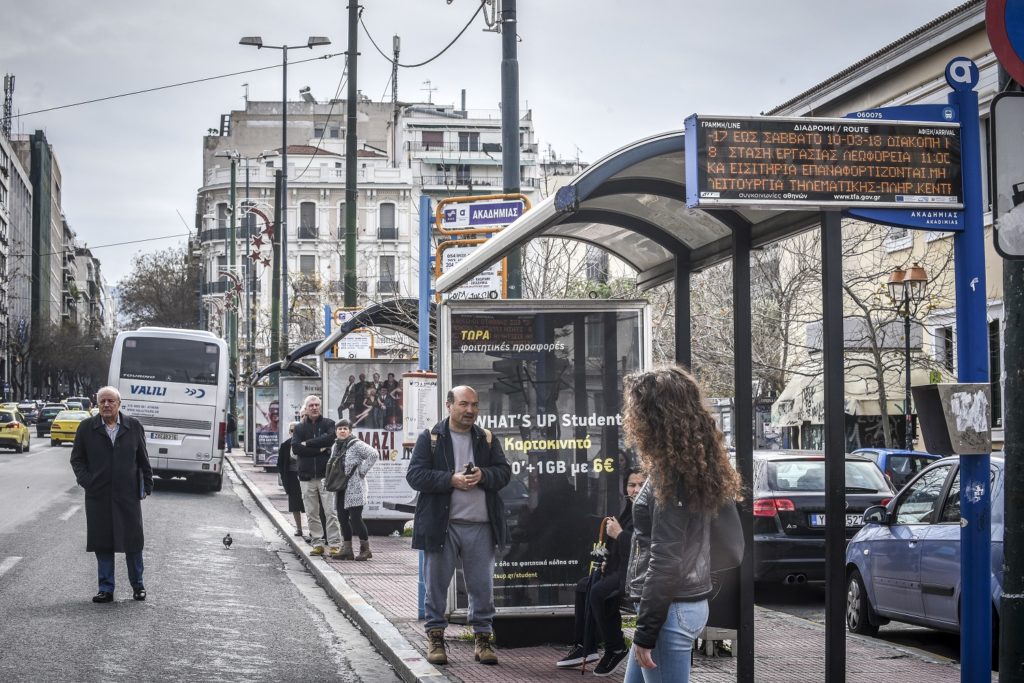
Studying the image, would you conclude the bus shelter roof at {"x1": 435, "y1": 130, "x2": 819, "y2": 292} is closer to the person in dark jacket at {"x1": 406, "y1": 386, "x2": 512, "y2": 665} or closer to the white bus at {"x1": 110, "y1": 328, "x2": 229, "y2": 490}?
the person in dark jacket at {"x1": 406, "y1": 386, "x2": 512, "y2": 665}

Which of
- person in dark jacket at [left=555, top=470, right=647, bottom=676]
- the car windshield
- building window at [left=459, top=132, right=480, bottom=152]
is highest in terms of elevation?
building window at [left=459, top=132, right=480, bottom=152]

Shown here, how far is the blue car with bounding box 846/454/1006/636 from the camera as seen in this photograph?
9.51 m

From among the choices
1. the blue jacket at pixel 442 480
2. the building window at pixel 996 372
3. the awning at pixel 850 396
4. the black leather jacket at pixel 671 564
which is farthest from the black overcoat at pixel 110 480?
the awning at pixel 850 396

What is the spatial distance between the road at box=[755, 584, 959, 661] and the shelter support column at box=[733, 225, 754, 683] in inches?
143

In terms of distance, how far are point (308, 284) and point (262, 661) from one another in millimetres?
48328

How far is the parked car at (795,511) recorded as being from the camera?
43.6 feet

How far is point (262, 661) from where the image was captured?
370 inches

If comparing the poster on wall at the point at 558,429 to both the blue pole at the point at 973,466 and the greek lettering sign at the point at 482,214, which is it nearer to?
the greek lettering sign at the point at 482,214

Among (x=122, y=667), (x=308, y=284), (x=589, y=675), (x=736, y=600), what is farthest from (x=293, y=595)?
(x=308, y=284)

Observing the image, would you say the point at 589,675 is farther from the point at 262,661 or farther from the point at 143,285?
the point at 143,285

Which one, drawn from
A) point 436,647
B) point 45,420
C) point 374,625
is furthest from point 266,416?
point 45,420

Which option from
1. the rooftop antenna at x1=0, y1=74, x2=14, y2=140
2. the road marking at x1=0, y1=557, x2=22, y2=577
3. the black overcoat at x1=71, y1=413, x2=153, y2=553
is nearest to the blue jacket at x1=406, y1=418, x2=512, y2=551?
the black overcoat at x1=71, y1=413, x2=153, y2=553

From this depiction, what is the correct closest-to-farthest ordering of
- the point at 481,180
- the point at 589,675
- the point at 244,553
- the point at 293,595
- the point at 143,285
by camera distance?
the point at 589,675
the point at 293,595
the point at 244,553
the point at 481,180
the point at 143,285

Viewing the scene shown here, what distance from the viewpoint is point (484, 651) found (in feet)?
28.9
